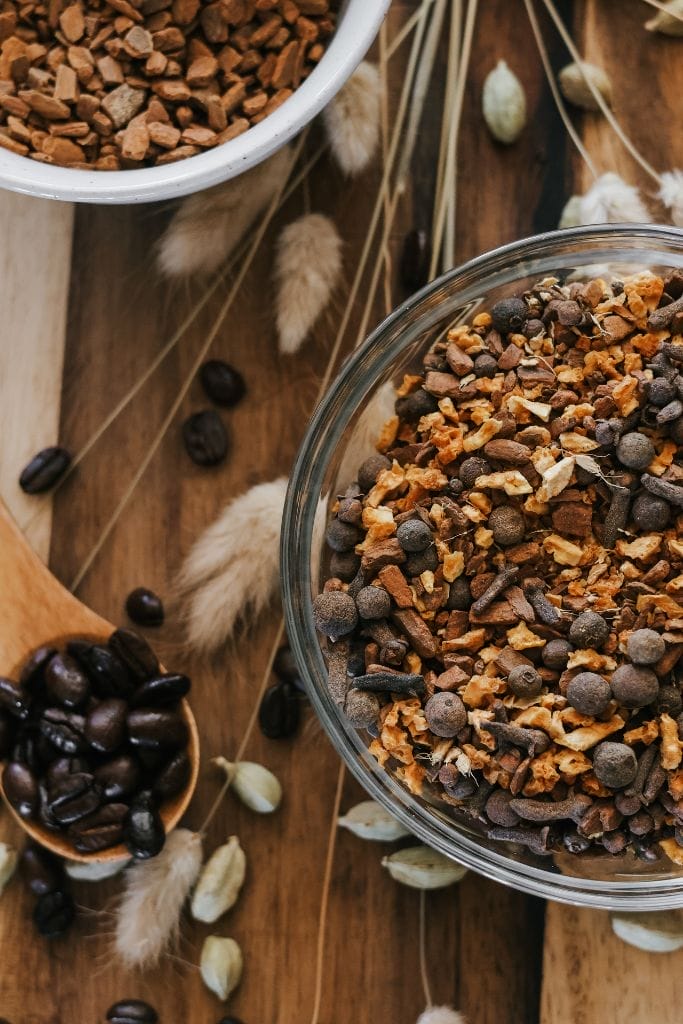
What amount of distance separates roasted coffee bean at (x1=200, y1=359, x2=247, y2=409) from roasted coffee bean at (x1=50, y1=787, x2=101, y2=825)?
46 centimetres

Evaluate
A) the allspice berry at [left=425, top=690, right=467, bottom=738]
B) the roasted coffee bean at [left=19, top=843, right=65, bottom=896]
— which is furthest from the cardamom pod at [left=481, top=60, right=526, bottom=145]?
the roasted coffee bean at [left=19, top=843, right=65, bottom=896]

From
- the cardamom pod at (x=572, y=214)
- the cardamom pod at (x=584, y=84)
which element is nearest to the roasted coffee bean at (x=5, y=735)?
the cardamom pod at (x=572, y=214)

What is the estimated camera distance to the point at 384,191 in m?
1.22

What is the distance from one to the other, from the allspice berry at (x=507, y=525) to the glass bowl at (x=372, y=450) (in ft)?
0.64

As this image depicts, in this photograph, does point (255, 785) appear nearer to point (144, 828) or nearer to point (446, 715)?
point (144, 828)

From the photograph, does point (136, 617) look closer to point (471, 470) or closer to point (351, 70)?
point (471, 470)

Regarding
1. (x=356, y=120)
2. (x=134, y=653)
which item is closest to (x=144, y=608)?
(x=134, y=653)

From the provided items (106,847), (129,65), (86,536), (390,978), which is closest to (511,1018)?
(390,978)

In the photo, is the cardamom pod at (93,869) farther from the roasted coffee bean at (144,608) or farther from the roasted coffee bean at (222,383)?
the roasted coffee bean at (222,383)

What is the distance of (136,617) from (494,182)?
655mm

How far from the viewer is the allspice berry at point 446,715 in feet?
3.01

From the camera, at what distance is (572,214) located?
3.92 ft

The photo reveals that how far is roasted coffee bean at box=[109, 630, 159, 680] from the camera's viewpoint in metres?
1.13

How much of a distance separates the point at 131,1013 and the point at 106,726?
1.10 ft
